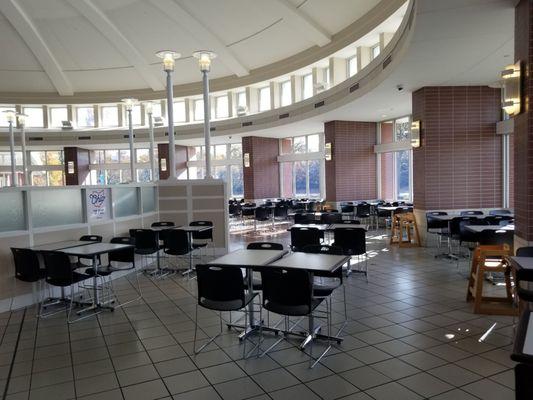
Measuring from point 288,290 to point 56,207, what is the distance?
420 centimetres

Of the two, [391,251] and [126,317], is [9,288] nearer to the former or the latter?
[126,317]

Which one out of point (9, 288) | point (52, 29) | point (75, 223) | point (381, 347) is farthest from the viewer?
point (52, 29)

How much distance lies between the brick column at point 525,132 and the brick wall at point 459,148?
4121 mm

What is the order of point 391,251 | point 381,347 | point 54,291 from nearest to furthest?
point 381,347
point 54,291
point 391,251

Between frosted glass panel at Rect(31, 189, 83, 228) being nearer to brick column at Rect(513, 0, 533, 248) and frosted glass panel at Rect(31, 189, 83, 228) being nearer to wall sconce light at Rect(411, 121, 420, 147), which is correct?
brick column at Rect(513, 0, 533, 248)

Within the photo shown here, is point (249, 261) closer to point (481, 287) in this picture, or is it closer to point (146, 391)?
point (146, 391)

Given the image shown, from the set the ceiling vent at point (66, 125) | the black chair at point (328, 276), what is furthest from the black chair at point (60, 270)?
the ceiling vent at point (66, 125)

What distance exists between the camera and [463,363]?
3.33 meters

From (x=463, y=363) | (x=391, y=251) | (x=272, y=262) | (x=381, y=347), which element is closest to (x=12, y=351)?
(x=272, y=262)

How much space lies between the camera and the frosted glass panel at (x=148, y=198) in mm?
8148

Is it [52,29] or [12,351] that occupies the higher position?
[52,29]

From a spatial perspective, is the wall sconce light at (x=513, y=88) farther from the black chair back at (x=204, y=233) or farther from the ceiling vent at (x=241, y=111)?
the ceiling vent at (x=241, y=111)

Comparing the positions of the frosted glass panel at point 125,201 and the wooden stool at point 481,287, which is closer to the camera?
the wooden stool at point 481,287

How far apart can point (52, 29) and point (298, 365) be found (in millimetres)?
15059
